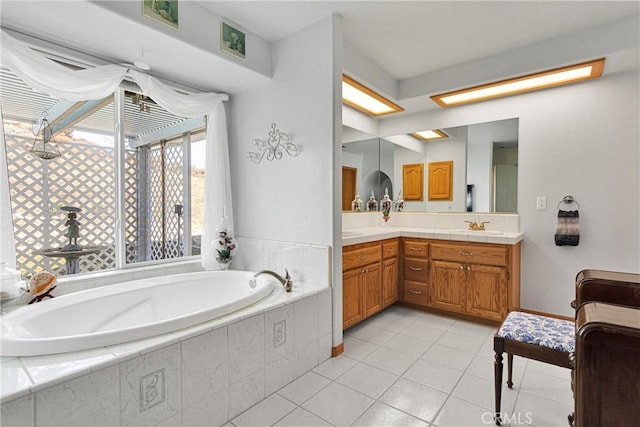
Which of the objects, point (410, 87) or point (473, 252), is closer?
point (473, 252)

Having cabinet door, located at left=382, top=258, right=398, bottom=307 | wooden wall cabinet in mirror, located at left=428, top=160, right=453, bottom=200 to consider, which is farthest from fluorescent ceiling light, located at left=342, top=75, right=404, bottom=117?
cabinet door, located at left=382, top=258, right=398, bottom=307

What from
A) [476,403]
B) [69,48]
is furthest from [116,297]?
[476,403]

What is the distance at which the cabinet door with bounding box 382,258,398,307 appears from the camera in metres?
3.03

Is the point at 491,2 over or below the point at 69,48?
over

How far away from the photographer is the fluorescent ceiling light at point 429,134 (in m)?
3.56

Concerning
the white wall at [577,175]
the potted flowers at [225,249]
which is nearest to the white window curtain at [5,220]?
→ the potted flowers at [225,249]

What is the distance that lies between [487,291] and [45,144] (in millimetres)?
3746

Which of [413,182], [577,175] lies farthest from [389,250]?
[577,175]

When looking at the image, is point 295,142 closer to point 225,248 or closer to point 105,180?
point 225,248

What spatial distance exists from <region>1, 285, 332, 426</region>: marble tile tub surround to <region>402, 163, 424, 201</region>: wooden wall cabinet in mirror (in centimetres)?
217

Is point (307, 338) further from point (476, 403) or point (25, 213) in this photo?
point (25, 213)

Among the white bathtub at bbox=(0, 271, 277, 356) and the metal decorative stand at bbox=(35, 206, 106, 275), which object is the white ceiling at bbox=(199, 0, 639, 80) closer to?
the metal decorative stand at bbox=(35, 206, 106, 275)

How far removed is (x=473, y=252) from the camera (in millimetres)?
2840

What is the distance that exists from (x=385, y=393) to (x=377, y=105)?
278cm
